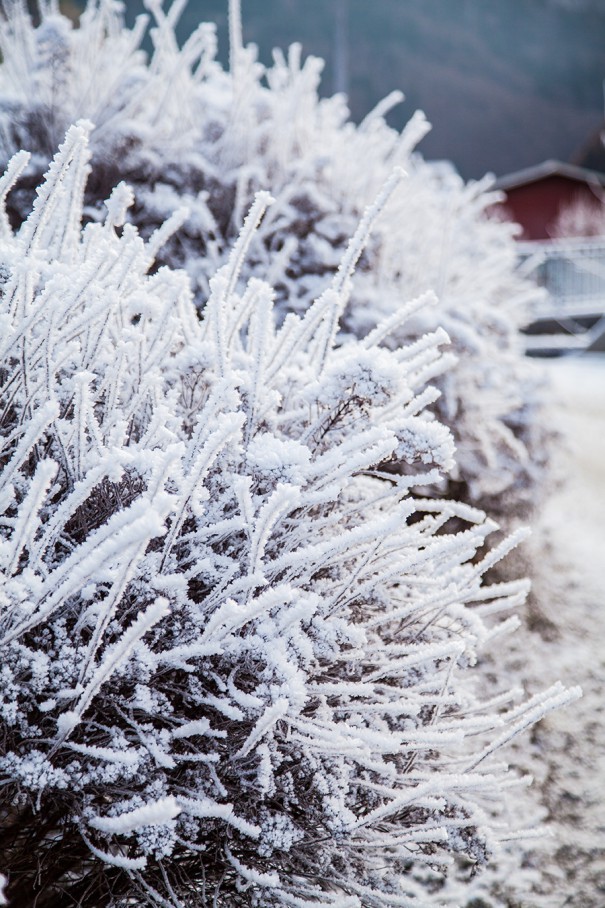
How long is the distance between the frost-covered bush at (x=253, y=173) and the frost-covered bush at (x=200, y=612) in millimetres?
1559

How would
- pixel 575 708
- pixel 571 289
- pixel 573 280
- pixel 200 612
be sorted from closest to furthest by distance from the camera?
1. pixel 200 612
2. pixel 575 708
3. pixel 573 280
4. pixel 571 289

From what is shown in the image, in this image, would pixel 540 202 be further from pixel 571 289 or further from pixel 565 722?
pixel 565 722

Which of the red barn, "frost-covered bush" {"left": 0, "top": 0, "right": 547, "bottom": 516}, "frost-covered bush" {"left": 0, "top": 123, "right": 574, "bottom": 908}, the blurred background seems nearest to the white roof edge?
the red barn

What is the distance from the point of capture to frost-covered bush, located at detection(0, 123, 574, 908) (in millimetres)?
1383

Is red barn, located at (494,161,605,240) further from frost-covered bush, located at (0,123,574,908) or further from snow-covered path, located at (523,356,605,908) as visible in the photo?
frost-covered bush, located at (0,123,574,908)

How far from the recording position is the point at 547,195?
30.0 m

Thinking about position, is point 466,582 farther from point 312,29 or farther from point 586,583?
point 312,29

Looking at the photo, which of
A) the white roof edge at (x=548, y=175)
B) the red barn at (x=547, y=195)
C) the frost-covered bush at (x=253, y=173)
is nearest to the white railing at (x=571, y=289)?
the white roof edge at (x=548, y=175)

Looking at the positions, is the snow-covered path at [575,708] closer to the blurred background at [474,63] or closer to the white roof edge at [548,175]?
the white roof edge at [548,175]

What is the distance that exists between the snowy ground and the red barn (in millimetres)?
25262

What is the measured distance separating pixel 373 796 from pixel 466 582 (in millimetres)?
559

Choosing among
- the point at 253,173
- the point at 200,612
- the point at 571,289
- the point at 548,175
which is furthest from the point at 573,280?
the point at 200,612

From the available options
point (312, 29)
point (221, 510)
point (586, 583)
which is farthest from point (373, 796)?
point (312, 29)

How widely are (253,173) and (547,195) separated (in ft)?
97.3
